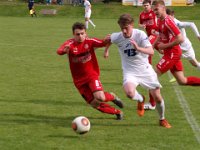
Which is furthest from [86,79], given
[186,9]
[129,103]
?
[186,9]

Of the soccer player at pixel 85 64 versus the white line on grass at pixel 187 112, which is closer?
the white line on grass at pixel 187 112

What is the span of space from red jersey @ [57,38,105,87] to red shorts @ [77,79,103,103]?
0.27ft

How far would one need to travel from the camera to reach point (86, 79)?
29.8 feet

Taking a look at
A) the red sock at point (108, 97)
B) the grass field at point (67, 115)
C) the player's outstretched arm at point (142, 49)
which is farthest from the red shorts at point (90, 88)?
the player's outstretched arm at point (142, 49)

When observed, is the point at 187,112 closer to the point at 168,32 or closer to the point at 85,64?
the point at 168,32

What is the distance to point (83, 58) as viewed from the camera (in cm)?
902

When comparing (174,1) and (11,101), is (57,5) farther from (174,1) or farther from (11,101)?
(11,101)

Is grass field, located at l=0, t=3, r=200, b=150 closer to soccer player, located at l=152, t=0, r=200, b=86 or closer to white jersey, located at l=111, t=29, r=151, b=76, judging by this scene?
soccer player, located at l=152, t=0, r=200, b=86

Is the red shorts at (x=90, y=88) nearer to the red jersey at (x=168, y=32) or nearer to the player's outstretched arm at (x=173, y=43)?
the player's outstretched arm at (x=173, y=43)

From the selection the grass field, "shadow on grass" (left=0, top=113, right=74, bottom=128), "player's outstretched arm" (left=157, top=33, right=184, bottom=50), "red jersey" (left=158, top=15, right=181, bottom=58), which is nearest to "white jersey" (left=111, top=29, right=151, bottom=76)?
"player's outstretched arm" (left=157, top=33, right=184, bottom=50)

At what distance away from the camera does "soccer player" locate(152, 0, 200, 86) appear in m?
9.66

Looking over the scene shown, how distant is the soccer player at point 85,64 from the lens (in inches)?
349

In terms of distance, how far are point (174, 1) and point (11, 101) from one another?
43.9 metres

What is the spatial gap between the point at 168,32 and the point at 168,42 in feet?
0.73
